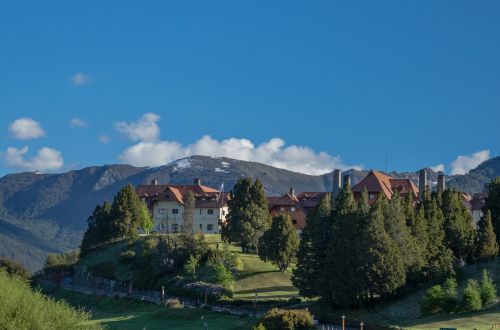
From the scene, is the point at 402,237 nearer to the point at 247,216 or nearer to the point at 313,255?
the point at 313,255

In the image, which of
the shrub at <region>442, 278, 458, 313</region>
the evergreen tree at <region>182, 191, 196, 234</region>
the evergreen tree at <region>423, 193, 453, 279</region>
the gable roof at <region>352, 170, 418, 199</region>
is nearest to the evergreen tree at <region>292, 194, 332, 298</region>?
the evergreen tree at <region>423, 193, 453, 279</region>

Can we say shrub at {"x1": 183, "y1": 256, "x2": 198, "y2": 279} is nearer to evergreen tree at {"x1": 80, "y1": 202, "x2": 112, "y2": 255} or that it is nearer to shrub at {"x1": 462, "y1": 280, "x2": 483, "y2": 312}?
evergreen tree at {"x1": 80, "y1": 202, "x2": 112, "y2": 255}

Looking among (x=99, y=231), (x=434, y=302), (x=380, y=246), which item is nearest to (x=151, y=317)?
(x=380, y=246)

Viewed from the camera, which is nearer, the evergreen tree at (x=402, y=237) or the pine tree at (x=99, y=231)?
the evergreen tree at (x=402, y=237)

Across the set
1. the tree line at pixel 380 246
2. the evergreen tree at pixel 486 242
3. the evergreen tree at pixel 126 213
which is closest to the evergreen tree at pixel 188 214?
the evergreen tree at pixel 126 213

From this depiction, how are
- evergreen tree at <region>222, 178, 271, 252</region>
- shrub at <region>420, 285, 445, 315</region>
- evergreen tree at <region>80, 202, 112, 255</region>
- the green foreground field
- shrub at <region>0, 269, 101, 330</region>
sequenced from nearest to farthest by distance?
1. shrub at <region>0, 269, 101, 330</region>
2. the green foreground field
3. shrub at <region>420, 285, 445, 315</region>
4. evergreen tree at <region>222, 178, 271, 252</region>
5. evergreen tree at <region>80, 202, 112, 255</region>

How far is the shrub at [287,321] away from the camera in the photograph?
54.0 meters

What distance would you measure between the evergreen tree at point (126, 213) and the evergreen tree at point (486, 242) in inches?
2175

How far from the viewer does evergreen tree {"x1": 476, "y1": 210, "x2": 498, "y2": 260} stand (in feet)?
250

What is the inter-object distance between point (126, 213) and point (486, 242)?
57.3 meters

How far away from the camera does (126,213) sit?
11638cm

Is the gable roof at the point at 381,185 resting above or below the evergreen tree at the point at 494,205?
above

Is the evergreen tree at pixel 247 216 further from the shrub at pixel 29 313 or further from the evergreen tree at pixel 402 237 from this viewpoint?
the shrub at pixel 29 313

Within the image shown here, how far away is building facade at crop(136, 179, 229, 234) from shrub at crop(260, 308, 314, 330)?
68.2m
